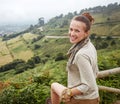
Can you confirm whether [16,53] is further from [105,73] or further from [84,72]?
[84,72]

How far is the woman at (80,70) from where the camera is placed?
2396mm

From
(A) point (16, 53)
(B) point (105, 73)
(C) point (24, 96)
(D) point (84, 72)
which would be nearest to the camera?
(D) point (84, 72)

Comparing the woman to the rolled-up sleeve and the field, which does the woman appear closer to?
the rolled-up sleeve

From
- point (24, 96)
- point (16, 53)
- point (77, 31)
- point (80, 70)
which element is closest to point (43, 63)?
point (16, 53)

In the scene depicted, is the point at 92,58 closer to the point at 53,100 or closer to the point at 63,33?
the point at 53,100

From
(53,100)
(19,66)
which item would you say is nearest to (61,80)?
(53,100)

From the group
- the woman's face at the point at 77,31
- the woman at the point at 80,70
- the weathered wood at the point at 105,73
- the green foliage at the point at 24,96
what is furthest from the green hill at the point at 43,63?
the woman's face at the point at 77,31

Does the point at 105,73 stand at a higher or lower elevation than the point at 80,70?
lower

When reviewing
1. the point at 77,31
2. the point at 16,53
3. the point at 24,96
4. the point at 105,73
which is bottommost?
the point at 16,53

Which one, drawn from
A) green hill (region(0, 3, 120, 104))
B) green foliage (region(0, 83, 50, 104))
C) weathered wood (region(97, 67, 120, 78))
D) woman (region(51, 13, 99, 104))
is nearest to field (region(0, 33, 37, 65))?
green hill (region(0, 3, 120, 104))

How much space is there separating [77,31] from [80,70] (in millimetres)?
408

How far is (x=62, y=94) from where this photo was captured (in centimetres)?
246

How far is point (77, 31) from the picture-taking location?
8.43 feet

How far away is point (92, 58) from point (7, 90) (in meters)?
2.88
